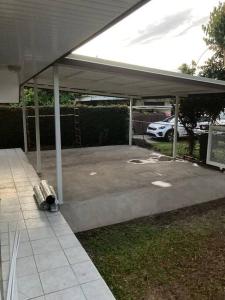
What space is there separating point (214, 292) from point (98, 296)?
1317mm

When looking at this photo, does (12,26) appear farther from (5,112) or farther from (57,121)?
(5,112)

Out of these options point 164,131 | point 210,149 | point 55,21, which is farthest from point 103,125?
point 55,21

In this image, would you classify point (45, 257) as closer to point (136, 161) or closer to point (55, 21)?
point (55, 21)

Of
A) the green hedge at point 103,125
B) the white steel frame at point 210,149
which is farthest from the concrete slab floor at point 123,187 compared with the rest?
the green hedge at point 103,125

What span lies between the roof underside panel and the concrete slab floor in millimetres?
2890

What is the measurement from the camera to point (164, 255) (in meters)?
3.80

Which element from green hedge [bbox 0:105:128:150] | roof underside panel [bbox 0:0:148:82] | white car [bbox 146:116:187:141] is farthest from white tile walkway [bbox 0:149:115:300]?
white car [bbox 146:116:187:141]

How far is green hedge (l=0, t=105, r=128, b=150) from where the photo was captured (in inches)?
460

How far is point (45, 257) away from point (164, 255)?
1.57 metres

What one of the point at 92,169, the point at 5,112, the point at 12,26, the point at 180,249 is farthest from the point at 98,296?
the point at 5,112

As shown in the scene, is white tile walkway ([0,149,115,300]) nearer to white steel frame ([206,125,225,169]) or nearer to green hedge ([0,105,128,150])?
white steel frame ([206,125,225,169])

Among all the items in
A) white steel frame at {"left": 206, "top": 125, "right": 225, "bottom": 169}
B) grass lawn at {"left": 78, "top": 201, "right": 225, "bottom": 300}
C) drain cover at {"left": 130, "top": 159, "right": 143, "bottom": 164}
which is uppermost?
white steel frame at {"left": 206, "top": 125, "right": 225, "bottom": 169}

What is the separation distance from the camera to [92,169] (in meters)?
8.09

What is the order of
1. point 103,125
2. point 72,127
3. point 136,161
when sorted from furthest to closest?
point 103,125, point 72,127, point 136,161
